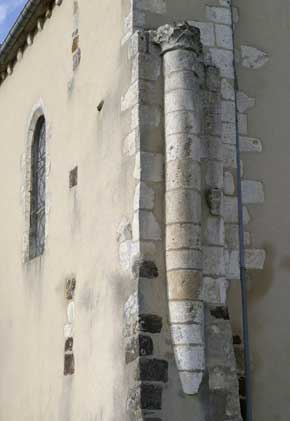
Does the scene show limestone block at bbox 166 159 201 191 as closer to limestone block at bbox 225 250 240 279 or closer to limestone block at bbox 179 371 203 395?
limestone block at bbox 225 250 240 279

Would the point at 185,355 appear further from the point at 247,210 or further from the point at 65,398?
the point at 65,398

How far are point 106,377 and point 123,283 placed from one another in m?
0.76

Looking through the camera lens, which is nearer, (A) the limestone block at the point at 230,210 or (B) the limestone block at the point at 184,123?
(B) the limestone block at the point at 184,123

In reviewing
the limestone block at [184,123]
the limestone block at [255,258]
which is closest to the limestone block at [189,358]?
the limestone block at [255,258]

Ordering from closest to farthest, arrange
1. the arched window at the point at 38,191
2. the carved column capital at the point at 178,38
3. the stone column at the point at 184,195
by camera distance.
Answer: the stone column at the point at 184,195, the carved column capital at the point at 178,38, the arched window at the point at 38,191

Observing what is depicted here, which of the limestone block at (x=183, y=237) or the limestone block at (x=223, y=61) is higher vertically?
the limestone block at (x=223, y=61)

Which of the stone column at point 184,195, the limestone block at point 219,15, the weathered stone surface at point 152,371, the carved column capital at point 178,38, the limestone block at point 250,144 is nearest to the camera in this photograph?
the weathered stone surface at point 152,371

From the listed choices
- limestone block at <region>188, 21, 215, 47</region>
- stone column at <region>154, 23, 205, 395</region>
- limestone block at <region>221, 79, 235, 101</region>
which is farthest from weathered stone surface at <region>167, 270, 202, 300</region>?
limestone block at <region>188, 21, 215, 47</region>

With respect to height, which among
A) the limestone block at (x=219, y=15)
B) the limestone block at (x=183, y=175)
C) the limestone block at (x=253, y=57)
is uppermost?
the limestone block at (x=219, y=15)

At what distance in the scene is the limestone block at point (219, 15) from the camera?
→ 6.55m

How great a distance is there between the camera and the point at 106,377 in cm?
602

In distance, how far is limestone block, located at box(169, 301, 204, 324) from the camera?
18.2 feet

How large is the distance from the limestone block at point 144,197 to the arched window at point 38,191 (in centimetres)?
277

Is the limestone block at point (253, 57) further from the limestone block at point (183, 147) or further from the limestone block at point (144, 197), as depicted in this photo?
the limestone block at point (144, 197)
